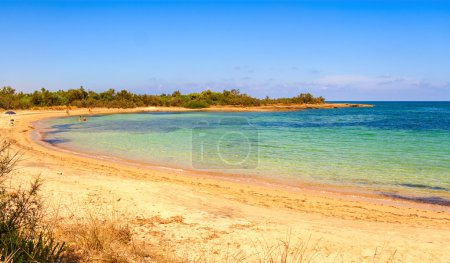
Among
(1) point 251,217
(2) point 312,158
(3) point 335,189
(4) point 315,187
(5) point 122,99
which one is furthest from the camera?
(5) point 122,99

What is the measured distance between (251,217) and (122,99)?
8294cm

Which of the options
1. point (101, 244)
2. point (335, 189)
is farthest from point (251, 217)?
point (335, 189)

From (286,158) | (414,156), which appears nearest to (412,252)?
(286,158)

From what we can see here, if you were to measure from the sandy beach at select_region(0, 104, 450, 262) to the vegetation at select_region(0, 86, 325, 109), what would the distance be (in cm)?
6332

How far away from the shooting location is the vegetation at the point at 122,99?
240ft

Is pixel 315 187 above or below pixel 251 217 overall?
below

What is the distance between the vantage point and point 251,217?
839 centimetres

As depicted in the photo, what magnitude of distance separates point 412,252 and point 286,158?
38.7 ft

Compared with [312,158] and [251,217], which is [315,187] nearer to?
[251,217]

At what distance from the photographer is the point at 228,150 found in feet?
70.9

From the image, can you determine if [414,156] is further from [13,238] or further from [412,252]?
[13,238]

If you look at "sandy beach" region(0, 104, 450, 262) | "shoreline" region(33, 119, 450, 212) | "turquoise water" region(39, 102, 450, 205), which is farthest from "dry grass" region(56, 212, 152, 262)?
"turquoise water" region(39, 102, 450, 205)

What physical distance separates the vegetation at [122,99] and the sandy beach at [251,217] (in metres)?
63.3

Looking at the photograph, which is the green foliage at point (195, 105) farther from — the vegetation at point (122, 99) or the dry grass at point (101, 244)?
the dry grass at point (101, 244)
